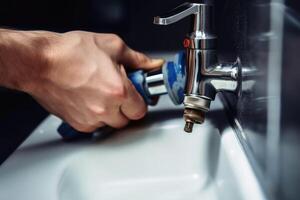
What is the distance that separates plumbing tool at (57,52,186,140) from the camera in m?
0.54

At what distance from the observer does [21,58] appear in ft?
1.69

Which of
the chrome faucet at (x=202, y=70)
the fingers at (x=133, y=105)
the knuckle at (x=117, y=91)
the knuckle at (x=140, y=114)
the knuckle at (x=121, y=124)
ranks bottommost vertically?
the knuckle at (x=121, y=124)

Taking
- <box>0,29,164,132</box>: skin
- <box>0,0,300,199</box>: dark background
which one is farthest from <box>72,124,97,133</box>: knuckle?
<box>0,0,300,199</box>: dark background

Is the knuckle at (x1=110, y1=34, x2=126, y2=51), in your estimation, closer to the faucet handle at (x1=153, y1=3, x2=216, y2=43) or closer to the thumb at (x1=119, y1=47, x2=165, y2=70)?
the thumb at (x1=119, y1=47, x2=165, y2=70)

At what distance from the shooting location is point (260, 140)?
1.39ft

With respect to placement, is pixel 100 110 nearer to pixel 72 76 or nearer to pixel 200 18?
pixel 72 76

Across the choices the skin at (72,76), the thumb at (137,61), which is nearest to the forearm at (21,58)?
the skin at (72,76)

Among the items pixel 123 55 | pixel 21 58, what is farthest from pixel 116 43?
pixel 21 58

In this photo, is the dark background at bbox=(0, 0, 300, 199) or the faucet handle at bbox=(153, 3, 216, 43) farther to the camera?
the faucet handle at bbox=(153, 3, 216, 43)

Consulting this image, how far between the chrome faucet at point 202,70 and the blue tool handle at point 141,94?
8cm

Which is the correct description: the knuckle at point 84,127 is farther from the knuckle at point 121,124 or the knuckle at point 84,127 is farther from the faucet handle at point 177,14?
the faucet handle at point 177,14

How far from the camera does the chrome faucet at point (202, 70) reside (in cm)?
49

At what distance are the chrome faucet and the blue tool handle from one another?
8cm

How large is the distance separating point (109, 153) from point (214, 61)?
17cm
